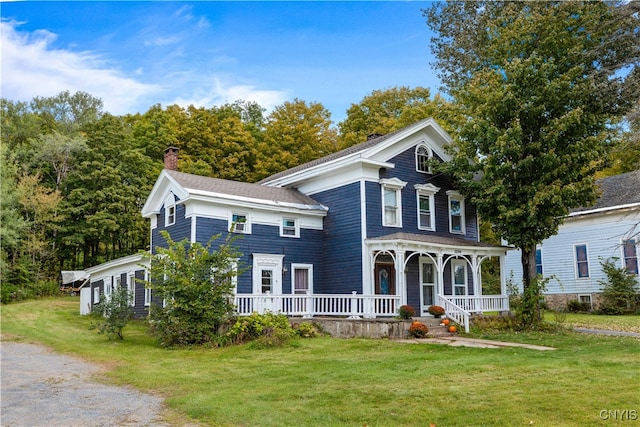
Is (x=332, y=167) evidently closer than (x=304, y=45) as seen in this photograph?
No

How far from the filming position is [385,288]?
21438mm

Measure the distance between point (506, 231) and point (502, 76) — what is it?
562 cm

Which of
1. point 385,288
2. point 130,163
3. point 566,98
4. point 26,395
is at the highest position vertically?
point 130,163

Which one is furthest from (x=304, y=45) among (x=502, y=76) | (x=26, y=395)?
(x=502, y=76)

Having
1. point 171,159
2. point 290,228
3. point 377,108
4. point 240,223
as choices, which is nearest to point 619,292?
point 290,228

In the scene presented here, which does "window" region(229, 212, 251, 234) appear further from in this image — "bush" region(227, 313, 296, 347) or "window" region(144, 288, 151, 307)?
"window" region(144, 288, 151, 307)

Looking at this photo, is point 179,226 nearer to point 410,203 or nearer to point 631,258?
point 410,203

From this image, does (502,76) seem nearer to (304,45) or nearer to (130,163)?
(304,45)

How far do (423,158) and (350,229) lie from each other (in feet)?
15.5

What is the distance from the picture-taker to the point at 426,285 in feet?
72.6

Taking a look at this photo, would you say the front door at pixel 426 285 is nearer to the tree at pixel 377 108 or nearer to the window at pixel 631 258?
the window at pixel 631 258

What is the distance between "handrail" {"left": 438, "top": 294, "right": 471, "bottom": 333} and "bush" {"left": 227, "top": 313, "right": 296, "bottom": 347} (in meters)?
5.73

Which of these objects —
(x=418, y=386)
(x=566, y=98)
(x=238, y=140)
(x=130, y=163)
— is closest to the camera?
(x=418, y=386)

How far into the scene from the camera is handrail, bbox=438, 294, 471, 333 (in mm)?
18641
